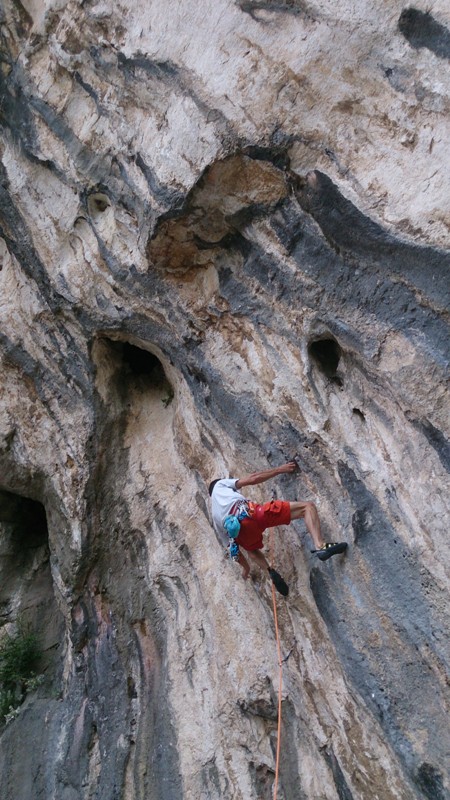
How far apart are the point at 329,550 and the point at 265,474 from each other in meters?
0.85

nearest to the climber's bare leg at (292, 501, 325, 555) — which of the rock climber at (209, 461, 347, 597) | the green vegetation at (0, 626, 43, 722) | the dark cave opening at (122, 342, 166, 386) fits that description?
the rock climber at (209, 461, 347, 597)

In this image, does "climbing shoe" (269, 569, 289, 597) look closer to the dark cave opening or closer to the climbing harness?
the climbing harness

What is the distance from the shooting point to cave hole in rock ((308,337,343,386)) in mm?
4949

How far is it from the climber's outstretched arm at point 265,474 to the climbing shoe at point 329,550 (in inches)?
27.9

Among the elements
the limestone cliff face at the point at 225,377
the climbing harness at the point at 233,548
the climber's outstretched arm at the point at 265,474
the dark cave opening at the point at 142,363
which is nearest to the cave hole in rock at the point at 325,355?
the limestone cliff face at the point at 225,377

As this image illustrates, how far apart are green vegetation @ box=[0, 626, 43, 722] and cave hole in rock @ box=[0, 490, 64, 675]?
6.4 inches

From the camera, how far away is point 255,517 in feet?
16.4

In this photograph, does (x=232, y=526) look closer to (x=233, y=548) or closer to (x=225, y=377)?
(x=233, y=548)

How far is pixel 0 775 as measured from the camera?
6492 mm

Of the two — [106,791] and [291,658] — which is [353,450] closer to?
[291,658]

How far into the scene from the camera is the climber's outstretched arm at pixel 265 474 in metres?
5.08

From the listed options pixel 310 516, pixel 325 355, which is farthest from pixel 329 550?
pixel 325 355

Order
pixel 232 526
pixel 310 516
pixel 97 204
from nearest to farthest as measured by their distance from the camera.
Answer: pixel 310 516
pixel 232 526
pixel 97 204

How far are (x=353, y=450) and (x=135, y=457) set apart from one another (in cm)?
318
